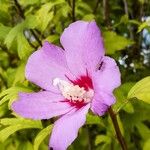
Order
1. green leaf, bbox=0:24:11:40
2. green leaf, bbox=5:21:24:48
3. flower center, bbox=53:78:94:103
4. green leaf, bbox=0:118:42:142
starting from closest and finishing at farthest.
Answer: flower center, bbox=53:78:94:103
green leaf, bbox=0:118:42:142
green leaf, bbox=5:21:24:48
green leaf, bbox=0:24:11:40

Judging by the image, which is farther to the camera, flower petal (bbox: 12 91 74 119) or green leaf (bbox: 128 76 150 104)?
green leaf (bbox: 128 76 150 104)

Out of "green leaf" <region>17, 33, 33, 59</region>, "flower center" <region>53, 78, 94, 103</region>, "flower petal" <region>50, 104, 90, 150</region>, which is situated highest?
"flower center" <region>53, 78, 94, 103</region>

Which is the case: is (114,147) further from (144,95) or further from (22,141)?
(144,95)

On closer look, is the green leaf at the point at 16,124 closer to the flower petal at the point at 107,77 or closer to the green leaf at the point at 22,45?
the green leaf at the point at 22,45

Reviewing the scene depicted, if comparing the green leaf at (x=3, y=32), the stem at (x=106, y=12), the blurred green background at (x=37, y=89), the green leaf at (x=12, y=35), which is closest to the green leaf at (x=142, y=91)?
the blurred green background at (x=37, y=89)

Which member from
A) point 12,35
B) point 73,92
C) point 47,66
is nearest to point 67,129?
point 73,92

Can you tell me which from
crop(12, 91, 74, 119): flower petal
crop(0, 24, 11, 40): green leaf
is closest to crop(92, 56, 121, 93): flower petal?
crop(12, 91, 74, 119): flower petal

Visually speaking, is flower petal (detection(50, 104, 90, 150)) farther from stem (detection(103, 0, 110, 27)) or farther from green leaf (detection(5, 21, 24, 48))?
stem (detection(103, 0, 110, 27))
